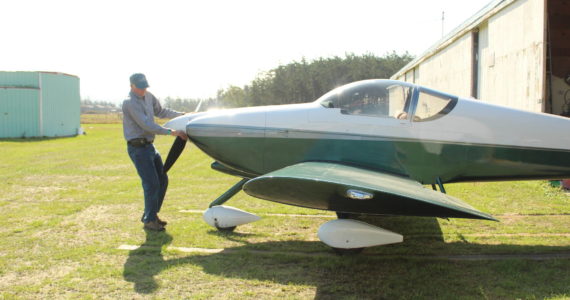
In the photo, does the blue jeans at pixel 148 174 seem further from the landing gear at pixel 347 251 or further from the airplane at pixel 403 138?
the landing gear at pixel 347 251

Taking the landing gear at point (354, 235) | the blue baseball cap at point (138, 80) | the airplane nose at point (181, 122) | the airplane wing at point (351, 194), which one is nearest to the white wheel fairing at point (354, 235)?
the landing gear at point (354, 235)

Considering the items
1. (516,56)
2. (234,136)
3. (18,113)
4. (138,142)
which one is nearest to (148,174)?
(138,142)

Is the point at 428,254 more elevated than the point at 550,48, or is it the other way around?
the point at 550,48

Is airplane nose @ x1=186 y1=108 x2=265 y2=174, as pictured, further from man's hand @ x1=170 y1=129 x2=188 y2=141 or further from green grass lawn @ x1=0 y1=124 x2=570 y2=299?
green grass lawn @ x1=0 y1=124 x2=570 y2=299

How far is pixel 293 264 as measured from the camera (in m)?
4.00

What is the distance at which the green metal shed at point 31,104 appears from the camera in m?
23.4

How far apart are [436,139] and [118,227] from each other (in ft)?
13.2

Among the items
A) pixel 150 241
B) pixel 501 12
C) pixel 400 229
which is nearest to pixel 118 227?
pixel 150 241

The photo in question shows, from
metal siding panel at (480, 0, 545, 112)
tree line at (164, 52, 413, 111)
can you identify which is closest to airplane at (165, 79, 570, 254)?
metal siding panel at (480, 0, 545, 112)

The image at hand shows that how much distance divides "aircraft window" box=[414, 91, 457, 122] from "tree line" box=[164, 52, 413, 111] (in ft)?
115

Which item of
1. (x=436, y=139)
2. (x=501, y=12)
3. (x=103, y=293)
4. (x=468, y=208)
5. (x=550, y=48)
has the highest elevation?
(x=501, y=12)

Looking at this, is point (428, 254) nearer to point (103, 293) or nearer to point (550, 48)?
point (103, 293)

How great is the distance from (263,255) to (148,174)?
1.78 metres

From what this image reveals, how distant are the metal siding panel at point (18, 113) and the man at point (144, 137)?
2242cm
